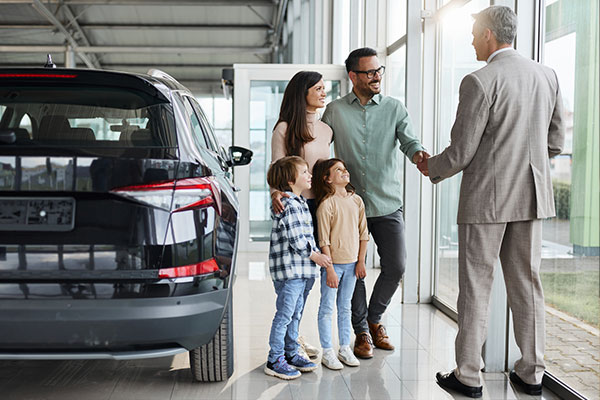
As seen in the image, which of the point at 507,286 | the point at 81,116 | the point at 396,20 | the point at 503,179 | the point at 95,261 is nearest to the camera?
the point at 95,261

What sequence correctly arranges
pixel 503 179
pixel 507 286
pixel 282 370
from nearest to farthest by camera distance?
1. pixel 503 179
2. pixel 507 286
3. pixel 282 370

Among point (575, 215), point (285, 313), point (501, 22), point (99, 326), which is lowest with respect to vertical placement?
point (285, 313)

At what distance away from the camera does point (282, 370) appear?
3240mm

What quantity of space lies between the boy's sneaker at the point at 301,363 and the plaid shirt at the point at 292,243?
49 cm

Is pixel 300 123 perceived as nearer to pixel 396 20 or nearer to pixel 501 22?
pixel 501 22

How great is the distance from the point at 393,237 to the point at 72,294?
195cm

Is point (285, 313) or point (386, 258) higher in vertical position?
point (386, 258)

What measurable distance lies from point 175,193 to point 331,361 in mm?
1518

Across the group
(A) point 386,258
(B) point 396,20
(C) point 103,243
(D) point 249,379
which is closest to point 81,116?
(C) point 103,243

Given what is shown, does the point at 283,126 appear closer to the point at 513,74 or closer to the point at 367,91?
the point at 367,91

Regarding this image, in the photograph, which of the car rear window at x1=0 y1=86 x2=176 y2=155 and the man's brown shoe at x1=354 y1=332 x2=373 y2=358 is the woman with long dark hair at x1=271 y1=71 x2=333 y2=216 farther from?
the car rear window at x1=0 y1=86 x2=176 y2=155

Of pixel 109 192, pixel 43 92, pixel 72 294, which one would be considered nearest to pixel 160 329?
pixel 72 294

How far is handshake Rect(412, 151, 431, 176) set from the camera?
137 inches

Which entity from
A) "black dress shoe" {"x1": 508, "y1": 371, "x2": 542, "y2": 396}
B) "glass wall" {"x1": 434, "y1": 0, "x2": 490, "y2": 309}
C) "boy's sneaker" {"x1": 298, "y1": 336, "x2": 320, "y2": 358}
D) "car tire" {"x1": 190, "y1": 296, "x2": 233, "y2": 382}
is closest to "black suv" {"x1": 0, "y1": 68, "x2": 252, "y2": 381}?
"car tire" {"x1": 190, "y1": 296, "x2": 233, "y2": 382}
